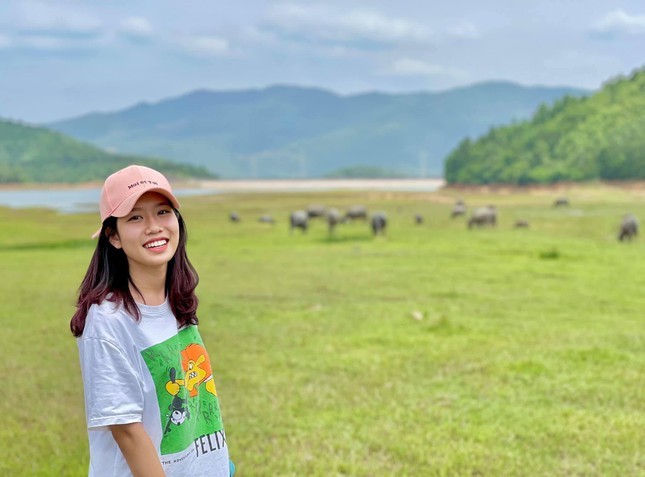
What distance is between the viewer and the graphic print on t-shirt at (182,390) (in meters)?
2.98

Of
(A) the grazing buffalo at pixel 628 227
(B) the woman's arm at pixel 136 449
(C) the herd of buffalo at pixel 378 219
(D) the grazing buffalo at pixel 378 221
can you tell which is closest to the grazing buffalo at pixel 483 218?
(C) the herd of buffalo at pixel 378 219

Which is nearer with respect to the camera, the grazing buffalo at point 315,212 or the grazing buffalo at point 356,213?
the grazing buffalo at point 356,213

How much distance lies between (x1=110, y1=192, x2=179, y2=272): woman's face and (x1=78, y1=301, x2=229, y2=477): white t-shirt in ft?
0.75

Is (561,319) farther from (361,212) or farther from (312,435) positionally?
(361,212)

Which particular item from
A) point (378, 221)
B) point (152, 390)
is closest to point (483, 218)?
point (378, 221)

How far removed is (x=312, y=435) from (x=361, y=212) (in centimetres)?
3709

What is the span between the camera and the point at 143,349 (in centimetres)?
293

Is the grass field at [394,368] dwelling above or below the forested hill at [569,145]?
below

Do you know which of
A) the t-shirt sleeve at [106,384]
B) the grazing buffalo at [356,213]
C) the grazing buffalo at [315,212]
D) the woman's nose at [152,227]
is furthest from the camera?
the grazing buffalo at [315,212]

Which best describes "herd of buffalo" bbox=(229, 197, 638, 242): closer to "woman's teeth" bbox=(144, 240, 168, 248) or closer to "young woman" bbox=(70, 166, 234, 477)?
"young woman" bbox=(70, 166, 234, 477)

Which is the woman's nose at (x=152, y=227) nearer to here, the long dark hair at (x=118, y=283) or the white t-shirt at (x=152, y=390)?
the long dark hair at (x=118, y=283)

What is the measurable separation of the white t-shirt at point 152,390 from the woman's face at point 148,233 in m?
0.23

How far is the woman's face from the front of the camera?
299 centimetres

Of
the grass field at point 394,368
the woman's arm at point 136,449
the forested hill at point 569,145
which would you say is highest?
the forested hill at point 569,145
